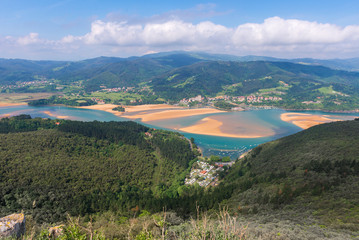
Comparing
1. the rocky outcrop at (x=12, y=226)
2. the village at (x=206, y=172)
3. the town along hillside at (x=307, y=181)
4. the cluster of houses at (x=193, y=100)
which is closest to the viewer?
the rocky outcrop at (x=12, y=226)

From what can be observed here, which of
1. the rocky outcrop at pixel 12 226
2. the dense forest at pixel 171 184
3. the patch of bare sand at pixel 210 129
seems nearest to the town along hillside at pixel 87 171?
the dense forest at pixel 171 184

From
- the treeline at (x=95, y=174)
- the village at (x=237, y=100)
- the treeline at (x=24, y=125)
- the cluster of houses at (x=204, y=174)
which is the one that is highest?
the village at (x=237, y=100)

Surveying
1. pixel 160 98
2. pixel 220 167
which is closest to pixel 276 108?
pixel 160 98

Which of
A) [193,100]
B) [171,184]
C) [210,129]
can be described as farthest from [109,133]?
[193,100]

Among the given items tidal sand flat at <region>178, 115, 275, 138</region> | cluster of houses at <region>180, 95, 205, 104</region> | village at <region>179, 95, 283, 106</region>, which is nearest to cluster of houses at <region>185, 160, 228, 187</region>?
tidal sand flat at <region>178, 115, 275, 138</region>

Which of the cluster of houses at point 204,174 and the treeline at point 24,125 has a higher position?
the treeline at point 24,125

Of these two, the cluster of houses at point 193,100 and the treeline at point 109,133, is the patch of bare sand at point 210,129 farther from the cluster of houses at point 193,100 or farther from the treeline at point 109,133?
the cluster of houses at point 193,100

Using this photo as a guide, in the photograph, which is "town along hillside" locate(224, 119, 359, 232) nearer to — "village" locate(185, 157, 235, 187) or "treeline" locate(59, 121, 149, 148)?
"village" locate(185, 157, 235, 187)
